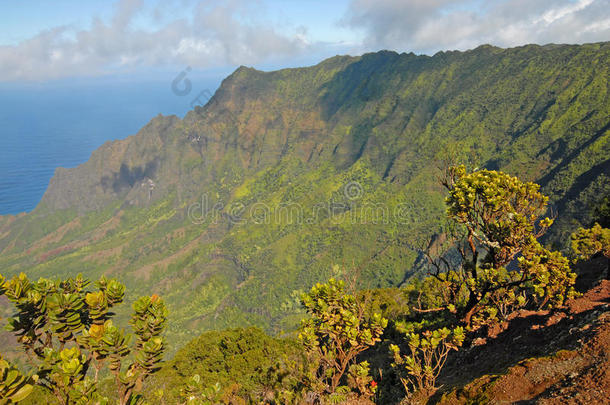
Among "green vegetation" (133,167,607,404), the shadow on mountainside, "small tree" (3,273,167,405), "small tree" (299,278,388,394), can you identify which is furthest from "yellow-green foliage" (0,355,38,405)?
the shadow on mountainside

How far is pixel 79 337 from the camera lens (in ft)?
24.9

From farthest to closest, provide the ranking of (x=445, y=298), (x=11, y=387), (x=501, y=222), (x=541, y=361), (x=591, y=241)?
1. (x=591, y=241)
2. (x=445, y=298)
3. (x=501, y=222)
4. (x=541, y=361)
5. (x=11, y=387)

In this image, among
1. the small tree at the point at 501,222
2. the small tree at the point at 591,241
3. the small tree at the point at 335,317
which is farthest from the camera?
the small tree at the point at 591,241

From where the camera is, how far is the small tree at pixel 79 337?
7.11m

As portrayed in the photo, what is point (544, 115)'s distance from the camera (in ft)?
602

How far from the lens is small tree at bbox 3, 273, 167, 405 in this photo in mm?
7105

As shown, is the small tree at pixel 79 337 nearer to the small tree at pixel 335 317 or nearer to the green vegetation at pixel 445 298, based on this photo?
the green vegetation at pixel 445 298

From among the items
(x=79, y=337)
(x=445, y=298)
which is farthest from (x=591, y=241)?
(x=79, y=337)

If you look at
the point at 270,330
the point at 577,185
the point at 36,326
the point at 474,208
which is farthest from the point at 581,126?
the point at 36,326

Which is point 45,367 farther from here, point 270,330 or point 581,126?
point 581,126

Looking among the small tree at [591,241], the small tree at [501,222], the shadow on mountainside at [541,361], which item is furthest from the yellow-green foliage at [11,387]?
the small tree at [591,241]

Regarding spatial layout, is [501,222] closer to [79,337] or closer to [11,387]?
[79,337]

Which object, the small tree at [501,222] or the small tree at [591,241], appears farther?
the small tree at [591,241]

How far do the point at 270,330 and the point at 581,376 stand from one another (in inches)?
6054
